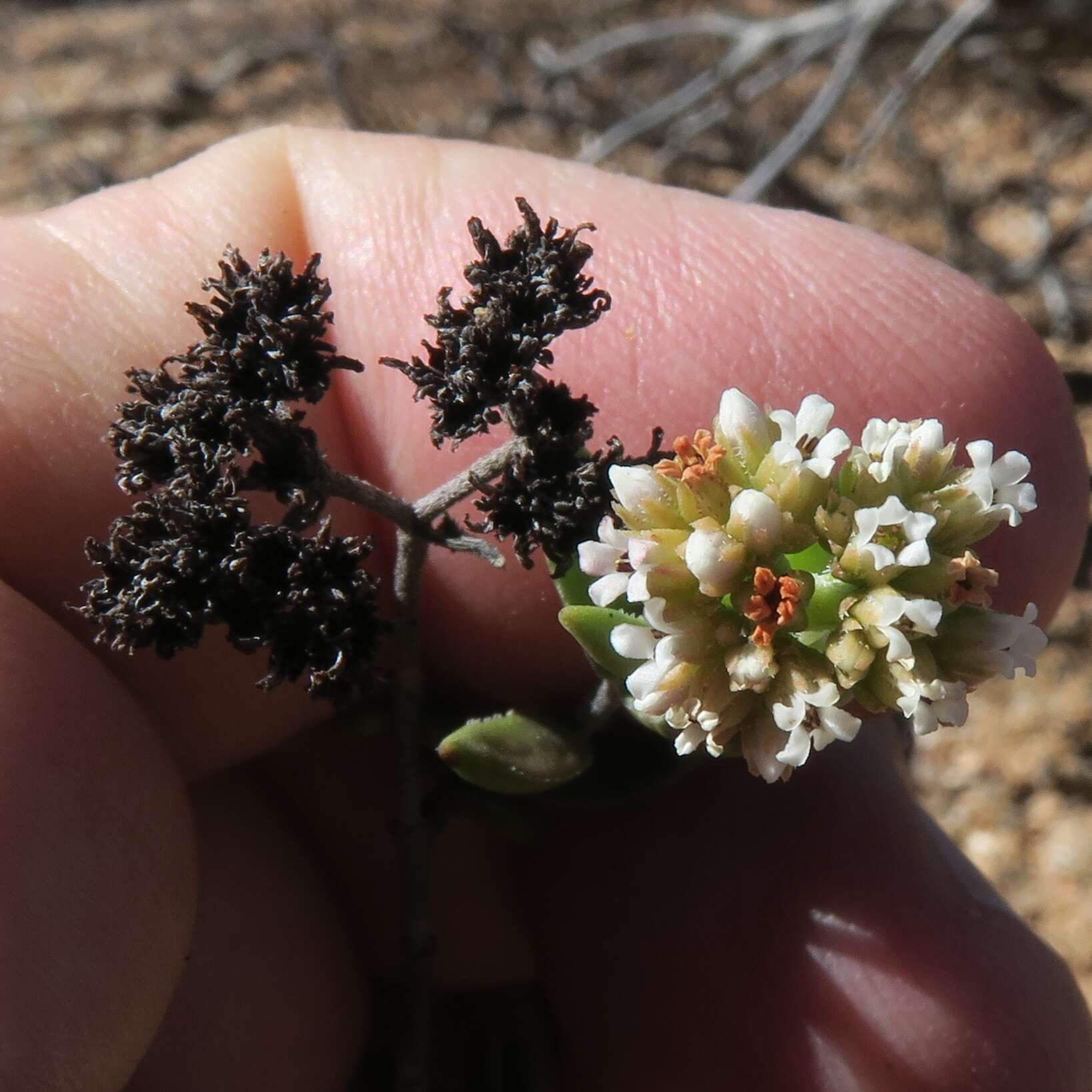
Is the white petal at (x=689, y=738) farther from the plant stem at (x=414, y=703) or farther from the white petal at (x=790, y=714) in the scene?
the plant stem at (x=414, y=703)

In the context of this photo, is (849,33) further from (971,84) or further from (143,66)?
(143,66)

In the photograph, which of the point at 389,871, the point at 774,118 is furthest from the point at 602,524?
the point at 774,118

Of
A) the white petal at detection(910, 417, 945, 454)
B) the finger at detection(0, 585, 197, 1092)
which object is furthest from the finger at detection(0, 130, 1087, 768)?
the white petal at detection(910, 417, 945, 454)

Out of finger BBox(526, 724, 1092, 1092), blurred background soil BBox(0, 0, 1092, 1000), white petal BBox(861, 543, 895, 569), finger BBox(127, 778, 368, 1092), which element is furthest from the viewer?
blurred background soil BBox(0, 0, 1092, 1000)

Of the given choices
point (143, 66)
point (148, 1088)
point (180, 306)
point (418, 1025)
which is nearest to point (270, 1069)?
point (148, 1088)

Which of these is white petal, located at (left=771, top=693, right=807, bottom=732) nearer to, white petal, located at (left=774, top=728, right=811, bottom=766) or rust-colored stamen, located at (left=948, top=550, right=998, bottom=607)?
white petal, located at (left=774, top=728, right=811, bottom=766)

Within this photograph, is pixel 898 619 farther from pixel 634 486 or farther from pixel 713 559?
pixel 634 486
